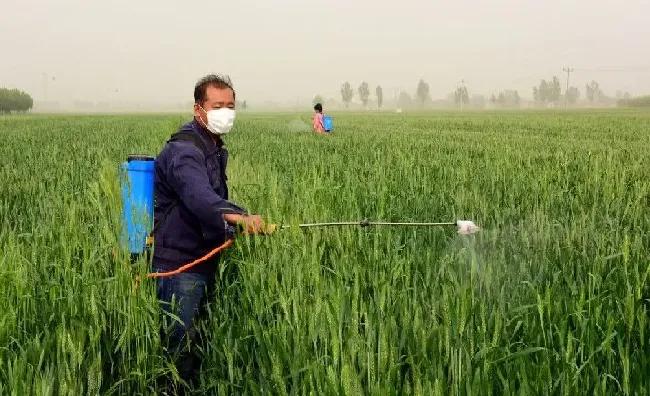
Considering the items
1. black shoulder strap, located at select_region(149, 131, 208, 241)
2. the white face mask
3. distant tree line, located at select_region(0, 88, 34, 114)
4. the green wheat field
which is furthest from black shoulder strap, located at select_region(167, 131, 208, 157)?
distant tree line, located at select_region(0, 88, 34, 114)

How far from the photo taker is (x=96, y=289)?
2.46 metres

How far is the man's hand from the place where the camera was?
8.55 ft

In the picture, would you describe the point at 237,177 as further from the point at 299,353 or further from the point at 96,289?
the point at 299,353

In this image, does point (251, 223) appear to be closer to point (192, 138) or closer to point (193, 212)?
point (193, 212)

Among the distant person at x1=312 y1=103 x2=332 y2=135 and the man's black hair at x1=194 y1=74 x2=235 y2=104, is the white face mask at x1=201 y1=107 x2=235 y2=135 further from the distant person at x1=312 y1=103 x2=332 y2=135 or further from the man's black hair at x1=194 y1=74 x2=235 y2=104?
the distant person at x1=312 y1=103 x2=332 y2=135

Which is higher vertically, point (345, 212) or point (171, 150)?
point (171, 150)

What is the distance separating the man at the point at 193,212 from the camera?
2.71m

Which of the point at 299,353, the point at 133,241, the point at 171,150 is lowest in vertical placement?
the point at 299,353

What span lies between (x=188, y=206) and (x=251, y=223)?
0.34 metres

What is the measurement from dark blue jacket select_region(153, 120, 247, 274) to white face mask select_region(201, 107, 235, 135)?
0.08m

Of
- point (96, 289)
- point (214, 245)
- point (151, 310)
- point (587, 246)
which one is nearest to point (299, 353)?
point (151, 310)

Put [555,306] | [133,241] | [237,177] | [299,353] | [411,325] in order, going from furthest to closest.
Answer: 1. [237,177]
2. [133,241]
3. [555,306]
4. [411,325]
5. [299,353]

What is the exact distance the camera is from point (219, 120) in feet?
10.0

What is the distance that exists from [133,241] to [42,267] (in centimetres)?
56
